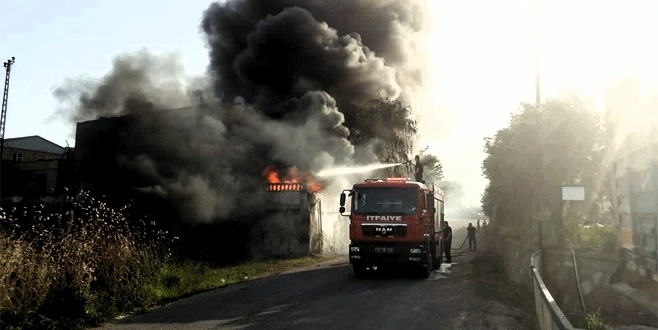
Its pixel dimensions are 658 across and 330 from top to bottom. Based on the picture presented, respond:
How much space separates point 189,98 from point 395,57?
1368 centimetres

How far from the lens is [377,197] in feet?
43.8

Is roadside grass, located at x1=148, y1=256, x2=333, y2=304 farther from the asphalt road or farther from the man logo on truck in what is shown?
the man logo on truck

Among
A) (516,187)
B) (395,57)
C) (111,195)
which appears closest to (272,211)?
(111,195)

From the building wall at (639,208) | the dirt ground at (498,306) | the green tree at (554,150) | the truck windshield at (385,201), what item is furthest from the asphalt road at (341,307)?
the green tree at (554,150)

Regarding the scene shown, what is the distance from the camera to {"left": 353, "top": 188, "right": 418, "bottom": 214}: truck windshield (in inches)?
515

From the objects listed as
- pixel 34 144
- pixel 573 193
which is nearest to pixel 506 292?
pixel 573 193

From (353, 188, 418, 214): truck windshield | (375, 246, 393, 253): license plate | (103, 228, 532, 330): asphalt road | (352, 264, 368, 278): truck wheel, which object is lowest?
(103, 228, 532, 330): asphalt road

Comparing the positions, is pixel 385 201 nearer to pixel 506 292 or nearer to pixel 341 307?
pixel 506 292

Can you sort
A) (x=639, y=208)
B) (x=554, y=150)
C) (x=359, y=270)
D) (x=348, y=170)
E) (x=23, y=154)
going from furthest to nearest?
(x=23, y=154) < (x=348, y=170) < (x=554, y=150) < (x=359, y=270) < (x=639, y=208)

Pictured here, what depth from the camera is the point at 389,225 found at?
13.0 metres

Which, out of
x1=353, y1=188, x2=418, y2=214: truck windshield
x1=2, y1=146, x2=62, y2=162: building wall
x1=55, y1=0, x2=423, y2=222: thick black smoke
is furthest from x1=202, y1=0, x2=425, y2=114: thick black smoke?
x1=2, y1=146, x2=62, y2=162: building wall

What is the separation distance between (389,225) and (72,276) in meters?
7.63

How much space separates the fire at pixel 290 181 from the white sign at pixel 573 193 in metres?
12.8

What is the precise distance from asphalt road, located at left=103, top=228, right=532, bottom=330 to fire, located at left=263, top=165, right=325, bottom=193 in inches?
383
